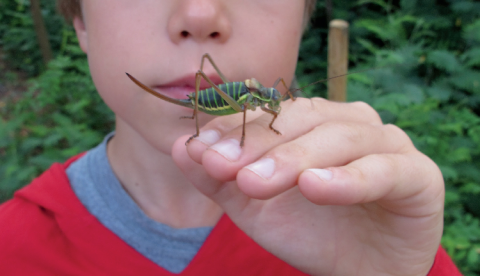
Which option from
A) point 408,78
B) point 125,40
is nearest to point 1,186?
point 125,40

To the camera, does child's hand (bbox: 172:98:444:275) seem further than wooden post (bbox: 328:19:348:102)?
No

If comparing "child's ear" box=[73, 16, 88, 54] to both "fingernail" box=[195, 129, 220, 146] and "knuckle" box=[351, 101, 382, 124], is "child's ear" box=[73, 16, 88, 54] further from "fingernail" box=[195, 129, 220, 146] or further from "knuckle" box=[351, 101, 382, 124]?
"knuckle" box=[351, 101, 382, 124]

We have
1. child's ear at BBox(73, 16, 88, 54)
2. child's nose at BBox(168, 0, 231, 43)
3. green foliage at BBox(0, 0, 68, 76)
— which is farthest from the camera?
green foliage at BBox(0, 0, 68, 76)

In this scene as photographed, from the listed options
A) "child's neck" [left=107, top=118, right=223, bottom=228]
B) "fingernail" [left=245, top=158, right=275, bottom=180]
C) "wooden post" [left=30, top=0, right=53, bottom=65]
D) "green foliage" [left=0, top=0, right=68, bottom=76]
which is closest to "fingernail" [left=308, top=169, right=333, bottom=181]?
"fingernail" [left=245, top=158, right=275, bottom=180]

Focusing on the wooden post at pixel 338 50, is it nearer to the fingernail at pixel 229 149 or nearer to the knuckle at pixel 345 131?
the knuckle at pixel 345 131

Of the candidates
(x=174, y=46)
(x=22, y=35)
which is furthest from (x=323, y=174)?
(x=22, y=35)

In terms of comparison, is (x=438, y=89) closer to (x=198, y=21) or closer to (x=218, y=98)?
(x=218, y=98)
